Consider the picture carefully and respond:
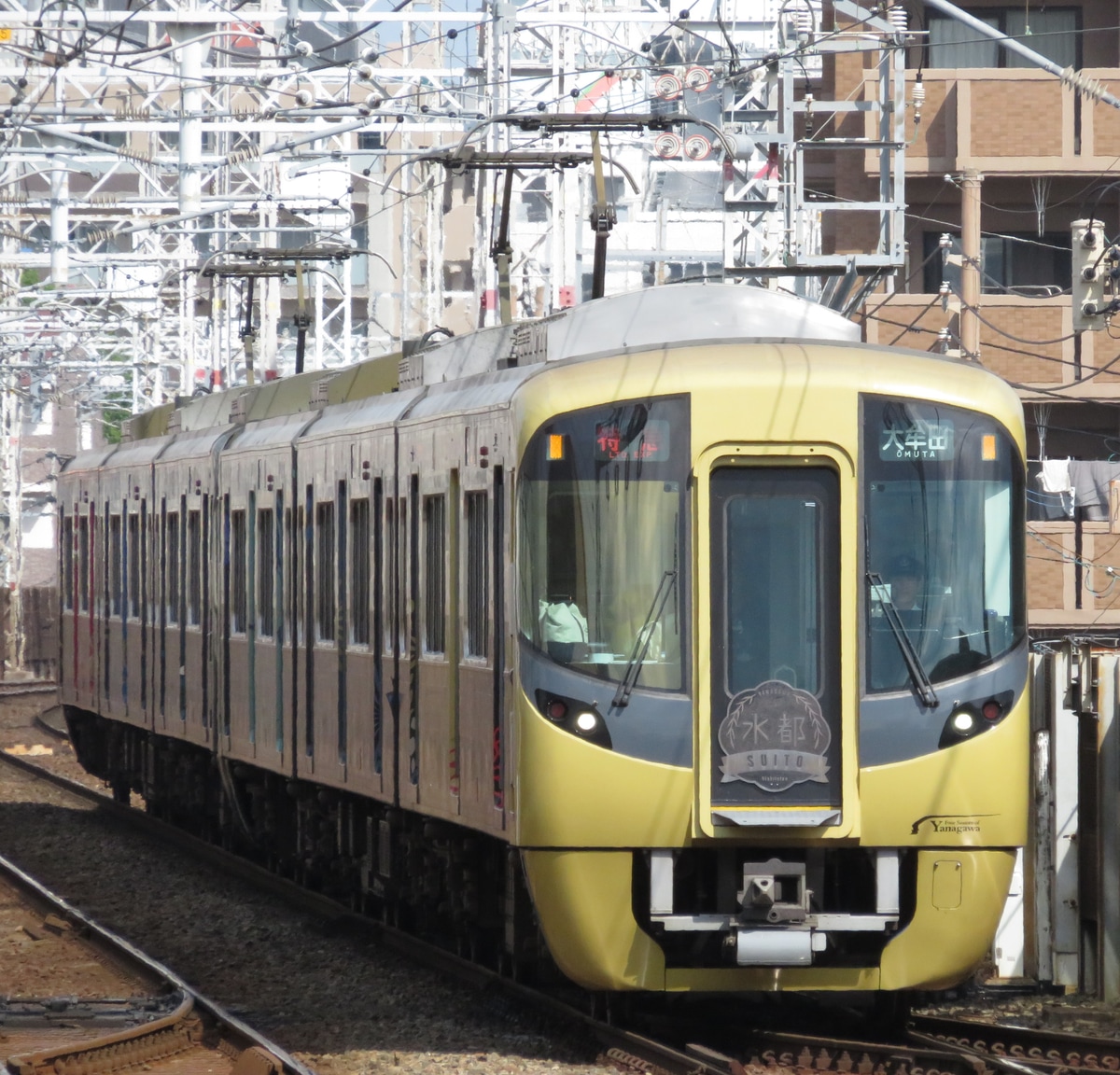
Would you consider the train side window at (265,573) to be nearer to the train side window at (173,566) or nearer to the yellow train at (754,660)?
the train side window at (173,566)

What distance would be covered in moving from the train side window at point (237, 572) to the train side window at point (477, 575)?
523 centimetres

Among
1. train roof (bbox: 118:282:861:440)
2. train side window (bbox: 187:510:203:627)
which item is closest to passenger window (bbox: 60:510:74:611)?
train side window (bbox: 187:510:203:627)

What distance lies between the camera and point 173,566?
18.0 meters

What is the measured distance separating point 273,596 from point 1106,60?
15.5 m

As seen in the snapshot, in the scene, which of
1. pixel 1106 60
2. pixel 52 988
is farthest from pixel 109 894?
pixel 1106 60

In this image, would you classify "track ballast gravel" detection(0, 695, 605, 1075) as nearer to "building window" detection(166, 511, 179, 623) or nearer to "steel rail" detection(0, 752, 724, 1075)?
"steel rail" detection(0, 752, 724, 1075)

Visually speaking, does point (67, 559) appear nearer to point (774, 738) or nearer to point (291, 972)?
point (291, 972)

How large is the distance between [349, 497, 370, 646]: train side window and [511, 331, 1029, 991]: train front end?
3100 mm

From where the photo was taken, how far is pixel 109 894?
634 inches

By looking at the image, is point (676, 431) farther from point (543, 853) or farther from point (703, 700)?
point (543, 853)

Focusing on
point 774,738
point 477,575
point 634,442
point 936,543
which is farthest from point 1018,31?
point 774,738

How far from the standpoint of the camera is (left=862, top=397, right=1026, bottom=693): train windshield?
9250 mm

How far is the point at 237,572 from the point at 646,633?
22.5ft

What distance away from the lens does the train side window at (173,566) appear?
58.5 ft
